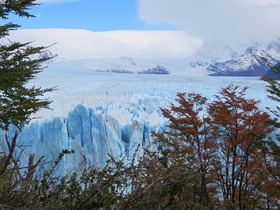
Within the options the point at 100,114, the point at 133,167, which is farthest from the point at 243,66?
the point at 133,167

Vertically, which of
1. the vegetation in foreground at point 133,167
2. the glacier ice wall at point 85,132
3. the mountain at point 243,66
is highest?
the mountain at point 243,66

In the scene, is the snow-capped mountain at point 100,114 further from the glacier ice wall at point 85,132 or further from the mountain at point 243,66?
the mountain at point 243,66

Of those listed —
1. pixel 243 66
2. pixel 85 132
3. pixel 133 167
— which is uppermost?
pixel 243 66

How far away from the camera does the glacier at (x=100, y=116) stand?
61.7 ft

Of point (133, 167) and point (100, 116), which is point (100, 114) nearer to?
point (100, 116)

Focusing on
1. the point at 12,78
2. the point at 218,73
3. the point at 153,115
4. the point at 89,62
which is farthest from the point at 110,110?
the point at 218,73

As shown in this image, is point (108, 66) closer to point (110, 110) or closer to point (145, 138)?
point (110, 110)

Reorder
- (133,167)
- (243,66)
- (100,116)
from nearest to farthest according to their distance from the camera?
(133,167), (100,116), (243,66)

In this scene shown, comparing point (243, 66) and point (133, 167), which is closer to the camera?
point (133, 167)

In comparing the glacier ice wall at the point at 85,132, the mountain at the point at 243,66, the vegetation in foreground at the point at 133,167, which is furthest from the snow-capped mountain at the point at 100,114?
the mountain at the point at 243,66

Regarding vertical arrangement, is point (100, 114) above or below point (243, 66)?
below

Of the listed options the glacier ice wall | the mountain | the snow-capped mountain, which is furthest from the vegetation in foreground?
the mountain

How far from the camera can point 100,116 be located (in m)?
19.8

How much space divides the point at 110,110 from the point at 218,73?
105 feet
